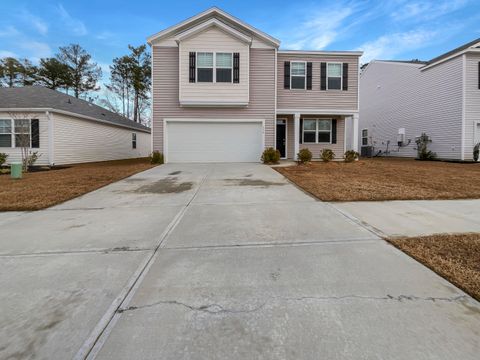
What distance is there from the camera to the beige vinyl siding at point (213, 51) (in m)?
14.6

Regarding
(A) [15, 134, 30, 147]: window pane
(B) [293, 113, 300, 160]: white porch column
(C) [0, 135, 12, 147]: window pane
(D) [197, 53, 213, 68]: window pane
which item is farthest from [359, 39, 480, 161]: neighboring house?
(C) [0, 135, 12, 147]: window pane

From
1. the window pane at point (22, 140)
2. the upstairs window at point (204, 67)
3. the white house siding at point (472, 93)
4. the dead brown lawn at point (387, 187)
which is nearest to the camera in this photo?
the dead brown lawn at point (387, 187)

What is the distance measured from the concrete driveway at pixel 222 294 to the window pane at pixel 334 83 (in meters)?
13.3

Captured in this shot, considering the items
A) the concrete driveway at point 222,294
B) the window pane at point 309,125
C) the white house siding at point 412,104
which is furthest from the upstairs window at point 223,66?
the white house siding at point 412,104

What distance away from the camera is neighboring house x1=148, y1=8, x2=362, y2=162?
48.1 feet

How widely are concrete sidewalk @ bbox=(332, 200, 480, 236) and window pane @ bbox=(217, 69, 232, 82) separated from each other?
426 inches

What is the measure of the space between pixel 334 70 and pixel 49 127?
621 inches

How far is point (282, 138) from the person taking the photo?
17.5m

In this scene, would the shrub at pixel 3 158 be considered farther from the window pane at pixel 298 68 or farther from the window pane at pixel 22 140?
the window pane at pixel 298 68

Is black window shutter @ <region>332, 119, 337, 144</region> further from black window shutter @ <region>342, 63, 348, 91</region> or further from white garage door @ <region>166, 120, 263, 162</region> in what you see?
white garage door @ <region>166, 120, 263, 162</region>

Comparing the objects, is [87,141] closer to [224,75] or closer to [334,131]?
[224,75]

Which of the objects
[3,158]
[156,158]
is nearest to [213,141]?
[156,158]

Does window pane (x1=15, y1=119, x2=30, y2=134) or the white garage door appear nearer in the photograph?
window pane (x1=15, y1=119, x2=30, y2=134)

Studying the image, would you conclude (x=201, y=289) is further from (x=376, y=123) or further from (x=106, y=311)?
(x=376, y=123)
